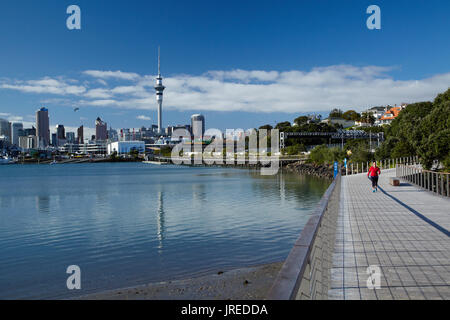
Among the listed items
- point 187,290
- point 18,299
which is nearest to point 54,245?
point 18,299

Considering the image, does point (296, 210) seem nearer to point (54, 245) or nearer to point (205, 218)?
point (205, 218)

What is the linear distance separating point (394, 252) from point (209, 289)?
5.16 meters

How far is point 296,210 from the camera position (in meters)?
27.7

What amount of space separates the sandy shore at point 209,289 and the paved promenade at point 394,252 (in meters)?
2.71

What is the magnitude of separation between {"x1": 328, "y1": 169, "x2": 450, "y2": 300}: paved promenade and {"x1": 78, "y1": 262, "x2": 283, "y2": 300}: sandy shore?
2707mm

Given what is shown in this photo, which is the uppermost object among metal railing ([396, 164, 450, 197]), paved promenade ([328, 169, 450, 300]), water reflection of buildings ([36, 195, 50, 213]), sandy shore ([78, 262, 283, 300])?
metal railing ([396, 164, 450, 197])

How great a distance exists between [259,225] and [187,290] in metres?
11.0

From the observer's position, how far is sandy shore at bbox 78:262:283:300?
10594 mm

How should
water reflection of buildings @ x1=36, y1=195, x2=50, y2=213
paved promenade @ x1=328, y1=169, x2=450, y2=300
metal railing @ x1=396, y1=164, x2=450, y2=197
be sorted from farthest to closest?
water reflection of buildings @ x1=36, y1=195, x2=50, y2=213 < metal railing @ x1=396, y1=164, x2=450, y2=197 < paved promenade @ x1=328, y1=169, x2=450, y2=300

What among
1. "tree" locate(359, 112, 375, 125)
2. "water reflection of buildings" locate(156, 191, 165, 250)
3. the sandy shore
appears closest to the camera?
the sandy shore

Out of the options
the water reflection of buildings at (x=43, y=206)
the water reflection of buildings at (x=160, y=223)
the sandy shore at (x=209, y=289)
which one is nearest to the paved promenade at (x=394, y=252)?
the sandy shore at (x=209, y=289)

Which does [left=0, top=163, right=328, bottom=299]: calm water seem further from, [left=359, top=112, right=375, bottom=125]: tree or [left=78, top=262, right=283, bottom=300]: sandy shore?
[left=359, top=112, right=375, bottom=125]: tree

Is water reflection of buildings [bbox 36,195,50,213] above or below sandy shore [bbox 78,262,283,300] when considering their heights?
below

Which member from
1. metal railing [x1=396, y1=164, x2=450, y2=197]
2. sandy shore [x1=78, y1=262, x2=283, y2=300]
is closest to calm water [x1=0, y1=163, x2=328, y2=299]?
sandy shore [x1=78, y1=262, x2=283, y2=300]
